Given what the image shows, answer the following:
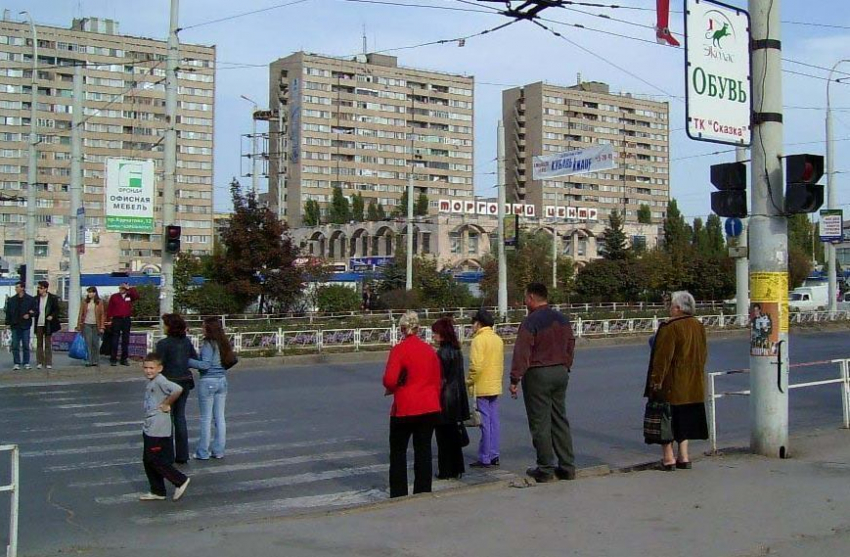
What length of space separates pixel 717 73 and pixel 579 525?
5470 millimetres

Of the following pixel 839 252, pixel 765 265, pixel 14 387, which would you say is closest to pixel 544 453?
pixel 765 265

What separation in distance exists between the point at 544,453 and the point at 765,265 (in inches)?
132

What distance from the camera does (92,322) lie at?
21109mm

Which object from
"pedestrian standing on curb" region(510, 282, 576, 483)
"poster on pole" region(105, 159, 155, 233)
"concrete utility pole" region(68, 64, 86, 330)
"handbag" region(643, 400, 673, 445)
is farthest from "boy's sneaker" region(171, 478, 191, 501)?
"concrete utility pole" region(68, 64, 86, 330)

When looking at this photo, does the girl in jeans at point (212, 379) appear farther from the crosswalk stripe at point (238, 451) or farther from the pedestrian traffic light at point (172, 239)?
the pedestrian traffic light at point (172, 239)

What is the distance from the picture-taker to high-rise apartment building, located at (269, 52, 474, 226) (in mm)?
109938

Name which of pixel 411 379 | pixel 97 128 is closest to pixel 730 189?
pixel 411 379

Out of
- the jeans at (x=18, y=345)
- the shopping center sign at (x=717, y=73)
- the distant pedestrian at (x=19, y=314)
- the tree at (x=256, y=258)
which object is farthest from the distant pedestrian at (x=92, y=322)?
the tree at (x=256, y=258)

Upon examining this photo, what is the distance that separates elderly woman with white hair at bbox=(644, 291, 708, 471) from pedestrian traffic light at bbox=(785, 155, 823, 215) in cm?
185

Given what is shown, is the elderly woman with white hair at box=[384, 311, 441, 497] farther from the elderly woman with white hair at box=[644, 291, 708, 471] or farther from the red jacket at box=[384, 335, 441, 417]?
the elderly woman with white hair at box=[644, 291, 708, 471]

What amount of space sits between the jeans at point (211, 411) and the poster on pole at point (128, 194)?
42.7 feet

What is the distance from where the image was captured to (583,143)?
12775cm

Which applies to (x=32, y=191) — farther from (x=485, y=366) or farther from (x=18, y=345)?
(x=485, y=366)

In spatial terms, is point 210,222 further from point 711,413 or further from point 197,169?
point 711,413
